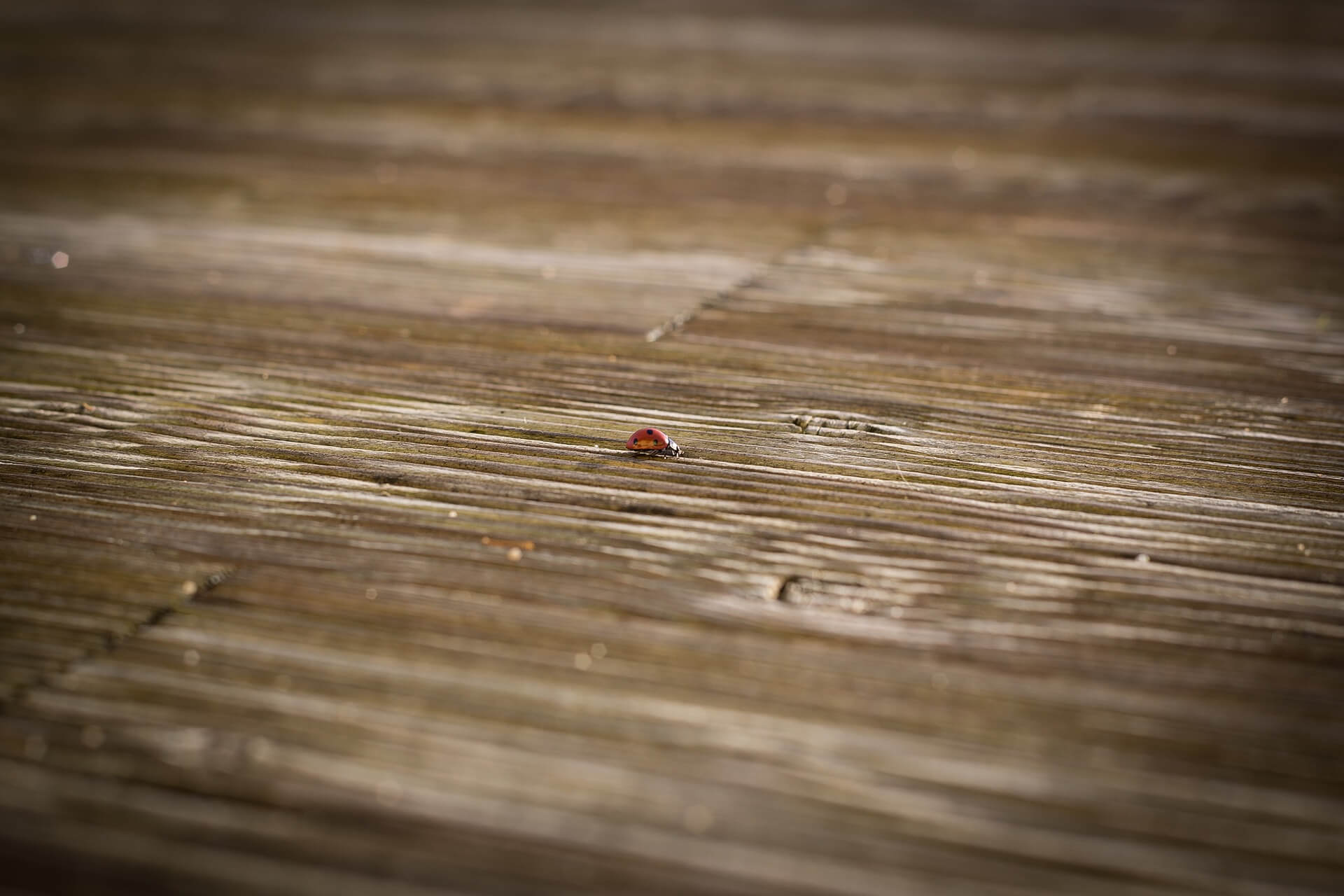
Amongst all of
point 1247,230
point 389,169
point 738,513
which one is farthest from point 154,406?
point 1247,230

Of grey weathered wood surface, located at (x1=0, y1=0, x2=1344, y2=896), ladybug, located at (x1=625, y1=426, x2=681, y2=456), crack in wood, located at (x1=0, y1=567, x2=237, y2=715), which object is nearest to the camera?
grey weathered wood surface, located at (x1=0, y1=0, x2=1344, y2=896)

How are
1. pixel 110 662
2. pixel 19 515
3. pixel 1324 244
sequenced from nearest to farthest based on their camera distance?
pixel 110 662 < pixel 19 515 < pixel 1324 244

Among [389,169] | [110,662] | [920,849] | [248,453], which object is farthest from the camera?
[389,169]

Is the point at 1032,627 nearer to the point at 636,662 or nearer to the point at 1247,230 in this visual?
the point at 636,662

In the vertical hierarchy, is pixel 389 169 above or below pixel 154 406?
above

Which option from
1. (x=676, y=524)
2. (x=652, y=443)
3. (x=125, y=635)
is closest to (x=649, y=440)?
(x=652, y=443)

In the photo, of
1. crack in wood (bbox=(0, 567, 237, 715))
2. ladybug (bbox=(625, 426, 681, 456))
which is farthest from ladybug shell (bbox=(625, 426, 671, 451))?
crack in wood (bbox=(0, 567, 237, 715))

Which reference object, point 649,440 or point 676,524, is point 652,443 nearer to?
point 649,440

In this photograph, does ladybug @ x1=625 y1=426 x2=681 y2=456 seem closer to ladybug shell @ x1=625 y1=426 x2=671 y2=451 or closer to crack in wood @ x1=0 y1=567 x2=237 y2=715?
ladybug shell @ x1=625 y1=426 x2=671 y2=451
